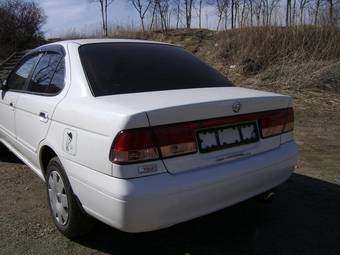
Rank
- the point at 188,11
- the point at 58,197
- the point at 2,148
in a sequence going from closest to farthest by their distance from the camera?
the point at 58,197, the point at 2,148, the point at 188,11

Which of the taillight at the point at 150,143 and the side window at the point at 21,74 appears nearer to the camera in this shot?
the taillight at the point at 150,143

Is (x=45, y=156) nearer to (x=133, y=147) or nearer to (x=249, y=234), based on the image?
(x=133, y=147)

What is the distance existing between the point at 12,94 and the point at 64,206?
1.73 m

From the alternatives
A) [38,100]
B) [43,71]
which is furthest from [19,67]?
[38,100]

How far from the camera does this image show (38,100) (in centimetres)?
383

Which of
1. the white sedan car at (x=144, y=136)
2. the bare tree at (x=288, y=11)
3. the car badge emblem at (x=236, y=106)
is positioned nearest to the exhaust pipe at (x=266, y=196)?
the white sedan car at (x=144, y=136)

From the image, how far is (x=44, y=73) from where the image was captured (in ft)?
13.4

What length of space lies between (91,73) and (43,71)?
3.13 ft

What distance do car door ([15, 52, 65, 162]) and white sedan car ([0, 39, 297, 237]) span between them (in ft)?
0.05

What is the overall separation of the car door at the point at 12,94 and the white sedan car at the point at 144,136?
1.42 feet

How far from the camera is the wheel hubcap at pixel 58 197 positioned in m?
3.38

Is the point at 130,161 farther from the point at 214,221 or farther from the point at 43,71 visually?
the point at 43,71

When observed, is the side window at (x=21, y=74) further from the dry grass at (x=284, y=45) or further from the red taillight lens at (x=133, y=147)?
the dry grass at (x=284, y=45)

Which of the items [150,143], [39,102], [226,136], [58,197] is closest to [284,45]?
[39,102]
